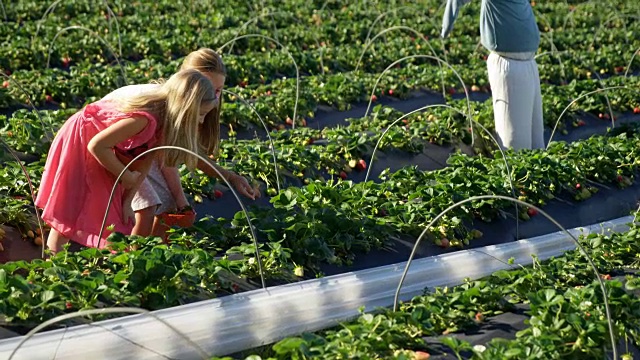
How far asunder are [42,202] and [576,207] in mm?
3278

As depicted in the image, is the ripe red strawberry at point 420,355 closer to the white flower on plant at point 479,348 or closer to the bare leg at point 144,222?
the white flower on plant at point 479,348

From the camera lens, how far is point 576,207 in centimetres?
645

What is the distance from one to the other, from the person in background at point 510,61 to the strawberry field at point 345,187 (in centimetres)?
28

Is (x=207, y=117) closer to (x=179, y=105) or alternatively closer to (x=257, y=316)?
(x=179, y=105)

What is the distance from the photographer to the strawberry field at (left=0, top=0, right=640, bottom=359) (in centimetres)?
397

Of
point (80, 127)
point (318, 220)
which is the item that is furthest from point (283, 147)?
point (80, 127)

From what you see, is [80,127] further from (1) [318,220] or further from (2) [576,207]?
(2) [576,207]

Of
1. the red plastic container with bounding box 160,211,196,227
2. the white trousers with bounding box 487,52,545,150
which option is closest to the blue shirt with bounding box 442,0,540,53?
the white trousers with bounding box 487,52,545,150

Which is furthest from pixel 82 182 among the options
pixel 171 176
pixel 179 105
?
pixel 179 105

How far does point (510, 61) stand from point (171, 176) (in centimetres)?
320

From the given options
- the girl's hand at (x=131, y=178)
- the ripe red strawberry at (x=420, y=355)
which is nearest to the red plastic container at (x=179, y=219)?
the girl's hand at (x=131, y=178)

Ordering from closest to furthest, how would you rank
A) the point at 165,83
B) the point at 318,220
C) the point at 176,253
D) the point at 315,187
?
the point at 176,253 < the point at 165,83 < the point at 318,220 < the point at 315,187

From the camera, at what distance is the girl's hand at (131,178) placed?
4.62m

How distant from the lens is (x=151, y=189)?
16.1 feet
